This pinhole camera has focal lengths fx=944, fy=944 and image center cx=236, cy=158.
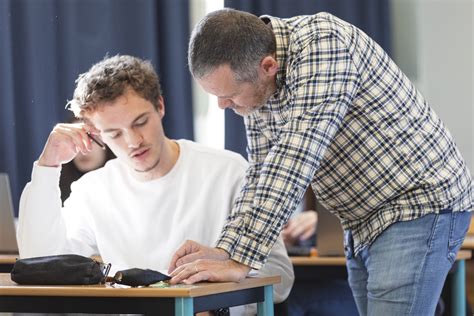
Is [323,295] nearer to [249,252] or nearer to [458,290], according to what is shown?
[458,290]

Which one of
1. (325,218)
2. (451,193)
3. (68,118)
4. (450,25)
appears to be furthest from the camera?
(450,25)

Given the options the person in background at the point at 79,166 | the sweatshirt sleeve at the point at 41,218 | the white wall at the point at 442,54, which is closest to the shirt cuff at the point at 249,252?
the sweatshirt sleeve at the point at 41,218

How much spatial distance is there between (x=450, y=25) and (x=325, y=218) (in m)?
2.14

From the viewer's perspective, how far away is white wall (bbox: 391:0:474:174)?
16.7 ft

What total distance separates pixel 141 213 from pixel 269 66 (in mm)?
830

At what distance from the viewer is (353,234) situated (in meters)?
2.28

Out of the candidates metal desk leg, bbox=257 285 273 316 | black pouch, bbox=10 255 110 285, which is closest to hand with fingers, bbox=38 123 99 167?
black pouch, bbox=10 255 110 285

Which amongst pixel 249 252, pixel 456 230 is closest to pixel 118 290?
pixel 249 252

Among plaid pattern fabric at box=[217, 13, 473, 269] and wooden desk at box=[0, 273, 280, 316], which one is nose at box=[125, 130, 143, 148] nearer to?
plaid pattern fabric at box=[217, 13, 473, 269]

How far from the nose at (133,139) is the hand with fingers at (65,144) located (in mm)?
137

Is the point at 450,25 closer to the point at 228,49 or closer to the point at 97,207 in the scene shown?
the point at 97,207

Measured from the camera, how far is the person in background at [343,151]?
204 centimetres

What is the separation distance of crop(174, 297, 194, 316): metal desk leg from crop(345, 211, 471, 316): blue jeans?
1.52 ft

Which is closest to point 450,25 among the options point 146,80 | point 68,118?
point 68,118
